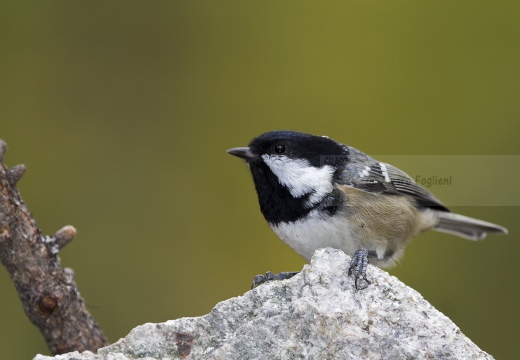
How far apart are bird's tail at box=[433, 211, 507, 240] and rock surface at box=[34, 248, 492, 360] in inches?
87.3

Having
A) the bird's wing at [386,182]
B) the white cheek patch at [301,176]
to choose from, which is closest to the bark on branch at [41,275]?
the white cheek patch at [301,176]

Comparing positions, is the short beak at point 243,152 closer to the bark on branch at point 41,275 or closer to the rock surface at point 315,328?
the bark on branch at point 41,275

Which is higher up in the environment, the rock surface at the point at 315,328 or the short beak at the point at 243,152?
the short beak at the point at 243,152

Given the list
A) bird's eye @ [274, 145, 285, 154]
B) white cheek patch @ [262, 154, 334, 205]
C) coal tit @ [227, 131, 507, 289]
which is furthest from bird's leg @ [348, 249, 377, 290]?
bird's eye @ [274, 145, 285, 154]

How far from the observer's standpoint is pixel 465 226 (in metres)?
4.80

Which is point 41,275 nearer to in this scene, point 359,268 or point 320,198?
point 320,198

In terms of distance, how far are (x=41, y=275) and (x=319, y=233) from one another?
1.29m

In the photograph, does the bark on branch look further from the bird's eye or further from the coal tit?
the bird's eye

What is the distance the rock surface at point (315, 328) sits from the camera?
2352mm

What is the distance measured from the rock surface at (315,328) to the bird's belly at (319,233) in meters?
0.84

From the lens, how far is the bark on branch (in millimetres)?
3424

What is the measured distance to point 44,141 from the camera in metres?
5.81

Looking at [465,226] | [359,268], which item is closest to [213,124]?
[465,226]

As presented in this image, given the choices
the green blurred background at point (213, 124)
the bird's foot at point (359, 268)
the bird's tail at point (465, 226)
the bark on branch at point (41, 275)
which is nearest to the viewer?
the bird's foot at point (359, 268)
